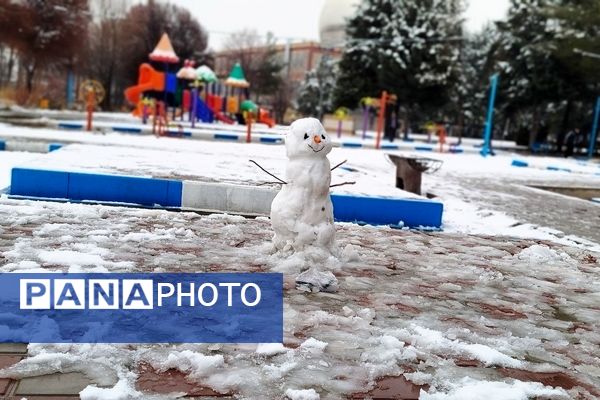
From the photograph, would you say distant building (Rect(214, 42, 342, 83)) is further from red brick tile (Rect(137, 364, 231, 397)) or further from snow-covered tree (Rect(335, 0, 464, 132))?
red brick tile (Rect(137, 364, 231, 397))

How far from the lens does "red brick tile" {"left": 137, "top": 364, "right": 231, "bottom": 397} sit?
2.82 m

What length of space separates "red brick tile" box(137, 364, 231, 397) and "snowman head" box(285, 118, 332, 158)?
99.2 inches

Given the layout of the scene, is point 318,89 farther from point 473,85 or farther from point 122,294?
point 122,294

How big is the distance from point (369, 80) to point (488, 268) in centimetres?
3059

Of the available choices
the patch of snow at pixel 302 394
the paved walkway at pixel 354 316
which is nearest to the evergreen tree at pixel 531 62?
the paved walkway at pixel 354 316

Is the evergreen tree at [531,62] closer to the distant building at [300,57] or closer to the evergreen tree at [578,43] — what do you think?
the evergreen tree at [578,43]

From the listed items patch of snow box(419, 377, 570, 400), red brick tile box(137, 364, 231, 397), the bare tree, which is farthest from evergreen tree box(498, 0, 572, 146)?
red brick tile box(137, 364, 231, 397)

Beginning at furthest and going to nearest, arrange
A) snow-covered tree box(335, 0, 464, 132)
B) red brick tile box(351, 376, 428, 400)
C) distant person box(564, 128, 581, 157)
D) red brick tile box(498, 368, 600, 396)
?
snow-covered tree box(335, 0, 464, 132), distant person box(564, 128, 581, 157), red brick tile box(498, 368, 600, 396), red brick tile box(351, 376, 428, 400)

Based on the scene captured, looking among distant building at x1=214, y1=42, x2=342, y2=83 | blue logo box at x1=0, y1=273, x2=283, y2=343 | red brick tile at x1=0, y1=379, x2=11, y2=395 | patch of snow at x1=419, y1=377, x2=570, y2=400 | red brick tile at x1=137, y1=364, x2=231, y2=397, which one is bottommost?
red brick tile at x1=0, y1=379, x2=11, y2=395

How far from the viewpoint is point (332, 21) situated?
5269 cm

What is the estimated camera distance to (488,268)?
5.80 metres

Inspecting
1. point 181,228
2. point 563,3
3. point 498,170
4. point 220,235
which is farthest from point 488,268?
point 563,3

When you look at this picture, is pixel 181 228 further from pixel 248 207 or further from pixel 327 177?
pixel 327 177

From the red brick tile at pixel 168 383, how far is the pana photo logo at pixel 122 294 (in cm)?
93
